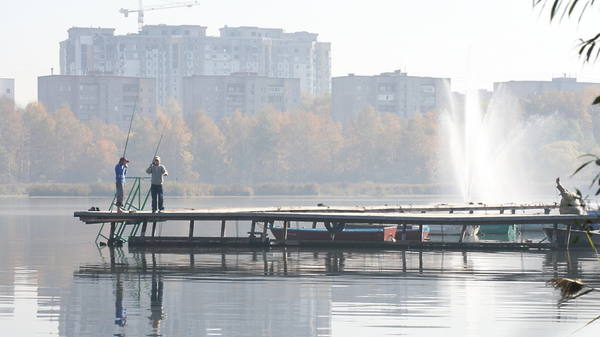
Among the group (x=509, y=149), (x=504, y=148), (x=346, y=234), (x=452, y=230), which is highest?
(x=504, y=148)

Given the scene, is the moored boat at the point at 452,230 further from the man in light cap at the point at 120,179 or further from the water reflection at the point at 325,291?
A: the man in light cap at the point at 120,179

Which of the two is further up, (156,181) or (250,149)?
(250,149)

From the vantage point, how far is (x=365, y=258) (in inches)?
1511

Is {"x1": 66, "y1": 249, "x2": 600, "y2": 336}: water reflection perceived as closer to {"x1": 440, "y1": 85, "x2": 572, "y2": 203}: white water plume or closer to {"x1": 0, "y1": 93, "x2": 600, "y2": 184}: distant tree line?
{"x1": 440, "y1": 85, "x2": 572, "y2": 203}: white water plume

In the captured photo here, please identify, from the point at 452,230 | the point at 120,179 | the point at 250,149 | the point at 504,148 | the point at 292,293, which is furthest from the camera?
the point at 250,149

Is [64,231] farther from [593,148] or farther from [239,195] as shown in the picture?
[593,148]

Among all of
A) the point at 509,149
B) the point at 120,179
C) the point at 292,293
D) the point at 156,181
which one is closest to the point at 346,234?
the point at 156,181

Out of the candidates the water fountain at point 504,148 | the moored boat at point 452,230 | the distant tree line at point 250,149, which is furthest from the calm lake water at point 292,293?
the distant tree line at point 250,149

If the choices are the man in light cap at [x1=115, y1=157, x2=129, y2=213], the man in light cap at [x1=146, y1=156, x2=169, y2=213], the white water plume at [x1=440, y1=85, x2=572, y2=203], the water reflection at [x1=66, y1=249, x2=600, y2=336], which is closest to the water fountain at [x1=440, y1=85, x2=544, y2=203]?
the white water plume at [x1=440, y1=85, x2=572, y2=203]

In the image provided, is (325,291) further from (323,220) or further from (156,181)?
(156,181)

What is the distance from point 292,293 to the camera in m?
28.7

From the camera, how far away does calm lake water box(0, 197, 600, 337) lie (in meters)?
23.5

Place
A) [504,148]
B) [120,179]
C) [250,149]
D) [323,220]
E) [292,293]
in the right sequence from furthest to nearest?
[250,149]
[504,148]
[120,179]
[323,220]
[292,293]

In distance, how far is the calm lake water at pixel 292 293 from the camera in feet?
77.0
